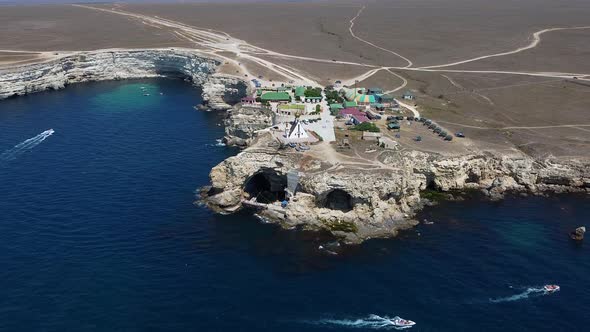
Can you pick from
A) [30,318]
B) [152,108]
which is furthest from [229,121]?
[30,318]

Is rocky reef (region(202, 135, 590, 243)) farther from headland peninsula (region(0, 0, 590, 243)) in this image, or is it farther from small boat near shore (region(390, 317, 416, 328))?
small boat near shore (region(390, 317, 416, 328))

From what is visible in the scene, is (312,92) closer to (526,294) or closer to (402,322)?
(526,294)

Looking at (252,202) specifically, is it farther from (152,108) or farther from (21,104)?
(21,104)

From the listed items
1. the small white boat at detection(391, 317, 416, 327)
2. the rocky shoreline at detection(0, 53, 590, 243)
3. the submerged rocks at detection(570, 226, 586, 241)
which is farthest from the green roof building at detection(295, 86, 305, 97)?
the small white boat at detection(391, 317, 416, 327)

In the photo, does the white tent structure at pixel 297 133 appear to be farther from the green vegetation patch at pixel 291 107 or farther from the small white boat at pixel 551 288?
the small white boat at pixel 551 288

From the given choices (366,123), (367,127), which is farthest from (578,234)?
(366,123)
